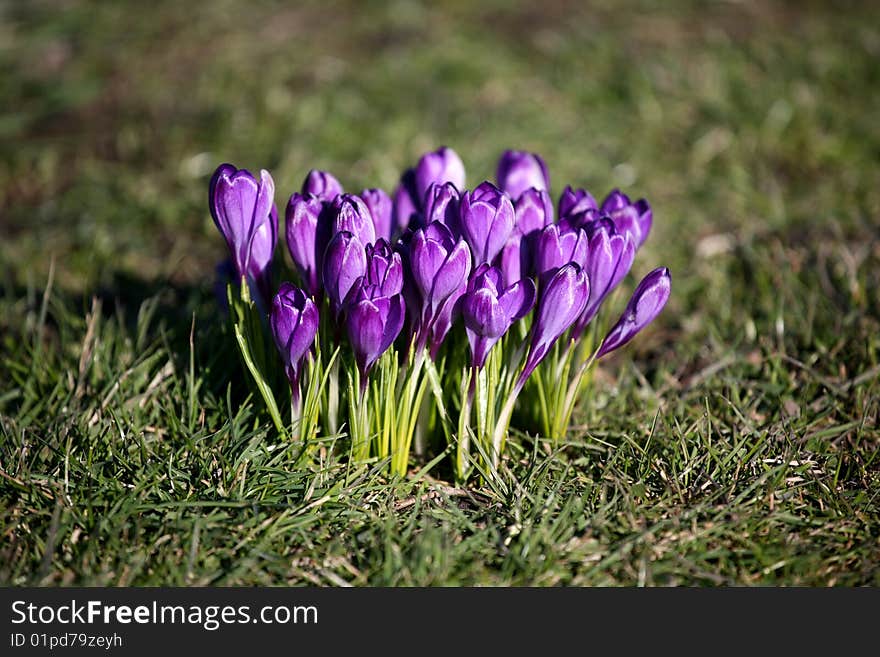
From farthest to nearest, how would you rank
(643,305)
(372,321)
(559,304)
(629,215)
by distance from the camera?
1. (629,215)
2. (643,305)
3. (559,304)
4. (372,321)

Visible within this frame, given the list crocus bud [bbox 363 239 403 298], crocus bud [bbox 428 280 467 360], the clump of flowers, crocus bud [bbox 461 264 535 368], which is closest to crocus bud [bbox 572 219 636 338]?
the clump of flowers

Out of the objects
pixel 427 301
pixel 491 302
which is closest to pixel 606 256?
pixel 491 302

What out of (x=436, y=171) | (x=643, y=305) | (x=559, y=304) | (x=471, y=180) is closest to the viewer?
(x=559, y=304)

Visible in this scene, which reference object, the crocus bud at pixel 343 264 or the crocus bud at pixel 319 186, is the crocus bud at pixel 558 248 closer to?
the crocus bud at pixel 343 264

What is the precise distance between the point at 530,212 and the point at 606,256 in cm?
23

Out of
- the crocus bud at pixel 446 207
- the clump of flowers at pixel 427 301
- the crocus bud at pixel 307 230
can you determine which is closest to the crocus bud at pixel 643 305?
the clump of flowers at pixel 427 301

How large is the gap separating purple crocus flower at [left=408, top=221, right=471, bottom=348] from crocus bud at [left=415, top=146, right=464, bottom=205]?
1.51 feet

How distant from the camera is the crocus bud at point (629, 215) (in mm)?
2254

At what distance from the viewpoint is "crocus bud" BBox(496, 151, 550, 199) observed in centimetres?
241

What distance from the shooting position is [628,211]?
225 centimetres

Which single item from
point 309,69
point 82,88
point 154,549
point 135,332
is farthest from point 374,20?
point 154,549

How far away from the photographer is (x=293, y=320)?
1.96m

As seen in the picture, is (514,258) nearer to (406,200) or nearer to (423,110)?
(406,200)

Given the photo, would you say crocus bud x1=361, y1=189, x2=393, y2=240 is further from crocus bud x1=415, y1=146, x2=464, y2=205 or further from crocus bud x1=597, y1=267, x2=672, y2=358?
crocus bud x1=597, y1=267, x2=672, y2=358
